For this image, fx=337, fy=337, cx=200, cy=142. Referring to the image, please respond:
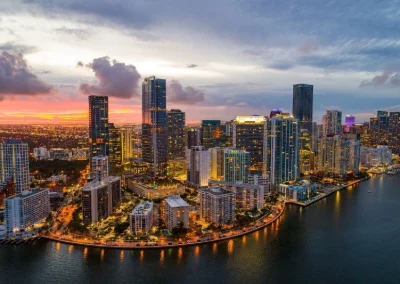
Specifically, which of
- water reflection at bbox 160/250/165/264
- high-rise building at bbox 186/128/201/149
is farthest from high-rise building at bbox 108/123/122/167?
water reflection at bbox 160/250/165/264

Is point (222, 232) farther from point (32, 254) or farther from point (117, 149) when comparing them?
point (117, 149)

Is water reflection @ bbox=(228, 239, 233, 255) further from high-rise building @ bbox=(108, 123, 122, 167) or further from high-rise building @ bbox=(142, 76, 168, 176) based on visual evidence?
high-rise building @ bbox=(108, 123, 122, 167)

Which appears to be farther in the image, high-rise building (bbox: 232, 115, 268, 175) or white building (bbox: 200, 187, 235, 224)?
high-rise building (bbox: 232, 115, 268, 175)

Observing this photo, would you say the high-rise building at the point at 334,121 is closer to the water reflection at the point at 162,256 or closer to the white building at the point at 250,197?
the white building at the point at 250,197

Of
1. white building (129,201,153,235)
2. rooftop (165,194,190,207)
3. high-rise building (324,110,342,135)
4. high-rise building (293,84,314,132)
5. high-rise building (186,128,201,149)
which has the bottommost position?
white building (129,201,153,235)

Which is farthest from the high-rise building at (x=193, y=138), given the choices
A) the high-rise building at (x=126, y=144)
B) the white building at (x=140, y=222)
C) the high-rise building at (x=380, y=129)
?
the high-rise building at (x=380, y=129)

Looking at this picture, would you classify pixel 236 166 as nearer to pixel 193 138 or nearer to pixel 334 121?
pixel 193 138
